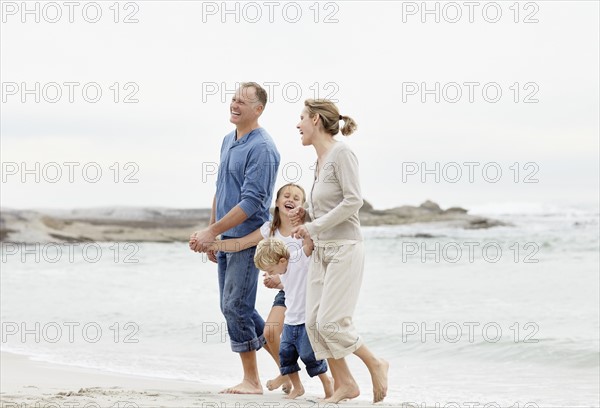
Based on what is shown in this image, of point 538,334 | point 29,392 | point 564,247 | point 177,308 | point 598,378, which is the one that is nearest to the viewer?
point 29,392

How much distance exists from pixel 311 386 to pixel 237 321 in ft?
4.95

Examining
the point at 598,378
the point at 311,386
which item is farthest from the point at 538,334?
the point at 311,386

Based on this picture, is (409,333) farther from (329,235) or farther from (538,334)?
(329,235)

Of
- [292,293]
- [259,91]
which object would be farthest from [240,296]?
[259,91]

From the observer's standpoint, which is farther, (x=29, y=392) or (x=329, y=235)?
(x=29, y=392)

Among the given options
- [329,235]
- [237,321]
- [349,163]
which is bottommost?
[237,321]

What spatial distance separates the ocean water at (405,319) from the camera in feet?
23.2

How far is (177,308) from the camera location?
11758mm

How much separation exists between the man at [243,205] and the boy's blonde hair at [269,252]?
177 mm

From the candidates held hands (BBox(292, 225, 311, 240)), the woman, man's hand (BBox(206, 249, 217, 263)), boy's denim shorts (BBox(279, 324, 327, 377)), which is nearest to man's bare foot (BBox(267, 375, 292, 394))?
boy's denim shorts (BBox(279, 324, 327, 377))

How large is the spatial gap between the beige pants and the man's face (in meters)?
0.89

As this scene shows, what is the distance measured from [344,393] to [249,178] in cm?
117

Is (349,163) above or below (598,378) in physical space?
above

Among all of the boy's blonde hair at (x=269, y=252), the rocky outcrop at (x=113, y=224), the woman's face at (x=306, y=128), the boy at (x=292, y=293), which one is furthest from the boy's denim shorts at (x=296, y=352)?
the rocky outcrop at (x=113, y=224)
